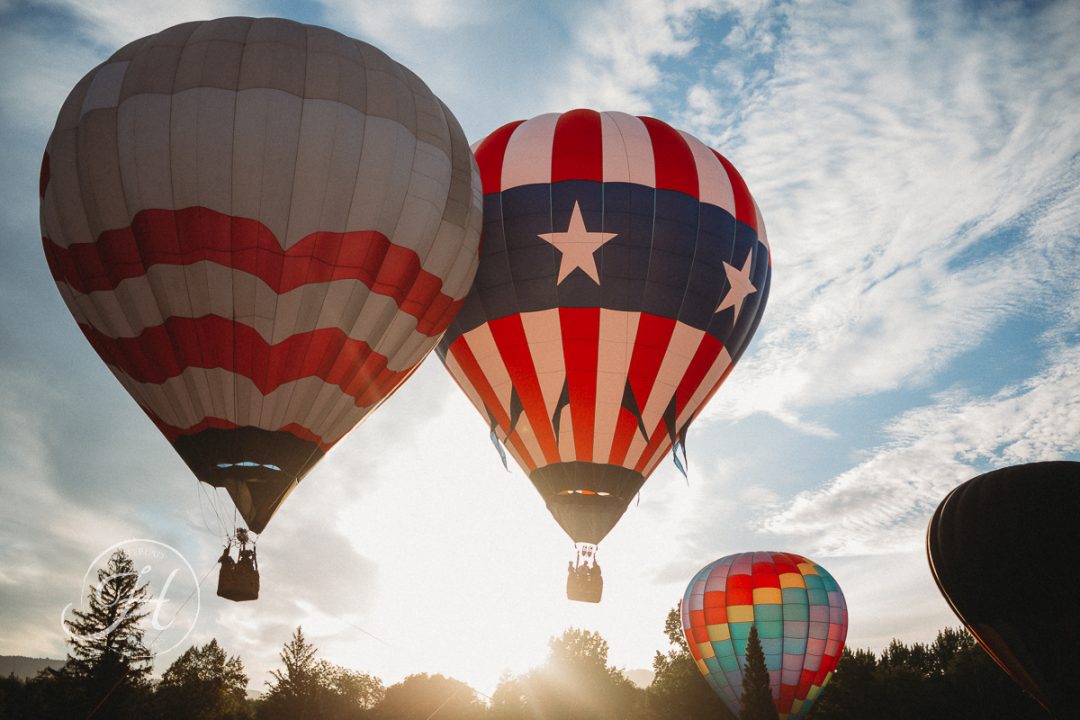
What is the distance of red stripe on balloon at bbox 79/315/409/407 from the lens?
853cm

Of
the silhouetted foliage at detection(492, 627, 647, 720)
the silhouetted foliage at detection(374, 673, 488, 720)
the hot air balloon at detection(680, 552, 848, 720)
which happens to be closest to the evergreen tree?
the silhouetted foliage at detection(374, 673, 488, 720)

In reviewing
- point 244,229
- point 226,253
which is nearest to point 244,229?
point 244,229

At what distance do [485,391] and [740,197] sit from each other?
5.22m

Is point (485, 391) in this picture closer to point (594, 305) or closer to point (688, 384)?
point (594, 305)

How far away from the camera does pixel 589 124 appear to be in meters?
12.3

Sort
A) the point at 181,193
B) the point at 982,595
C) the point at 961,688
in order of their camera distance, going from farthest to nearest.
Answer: the point at 961,688 → the point at 982,595 → the point at 181,193

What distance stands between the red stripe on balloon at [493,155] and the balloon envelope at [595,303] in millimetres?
35

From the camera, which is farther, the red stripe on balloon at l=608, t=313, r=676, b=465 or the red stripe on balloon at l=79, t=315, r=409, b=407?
the red stripe on balloon at l=608, t=313, r=676, b=465

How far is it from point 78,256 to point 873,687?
92.8 ft

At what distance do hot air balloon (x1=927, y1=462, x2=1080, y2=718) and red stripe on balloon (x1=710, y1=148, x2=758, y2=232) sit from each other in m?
5.44

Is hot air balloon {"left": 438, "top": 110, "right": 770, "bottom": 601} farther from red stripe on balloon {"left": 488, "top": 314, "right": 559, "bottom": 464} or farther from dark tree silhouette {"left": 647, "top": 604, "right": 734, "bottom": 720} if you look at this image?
dark tree silhouette {"left": 647, "top": 604, "right": 734, "bottom": 720}

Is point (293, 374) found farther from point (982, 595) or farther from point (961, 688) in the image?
point (961, 688)

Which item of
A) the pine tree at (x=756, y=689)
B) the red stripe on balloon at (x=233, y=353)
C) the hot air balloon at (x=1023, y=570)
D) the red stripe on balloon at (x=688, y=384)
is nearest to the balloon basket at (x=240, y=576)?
the red stripe on balloon at (x=233, y=353)

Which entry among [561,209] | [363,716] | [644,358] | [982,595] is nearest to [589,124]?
[561,209]
